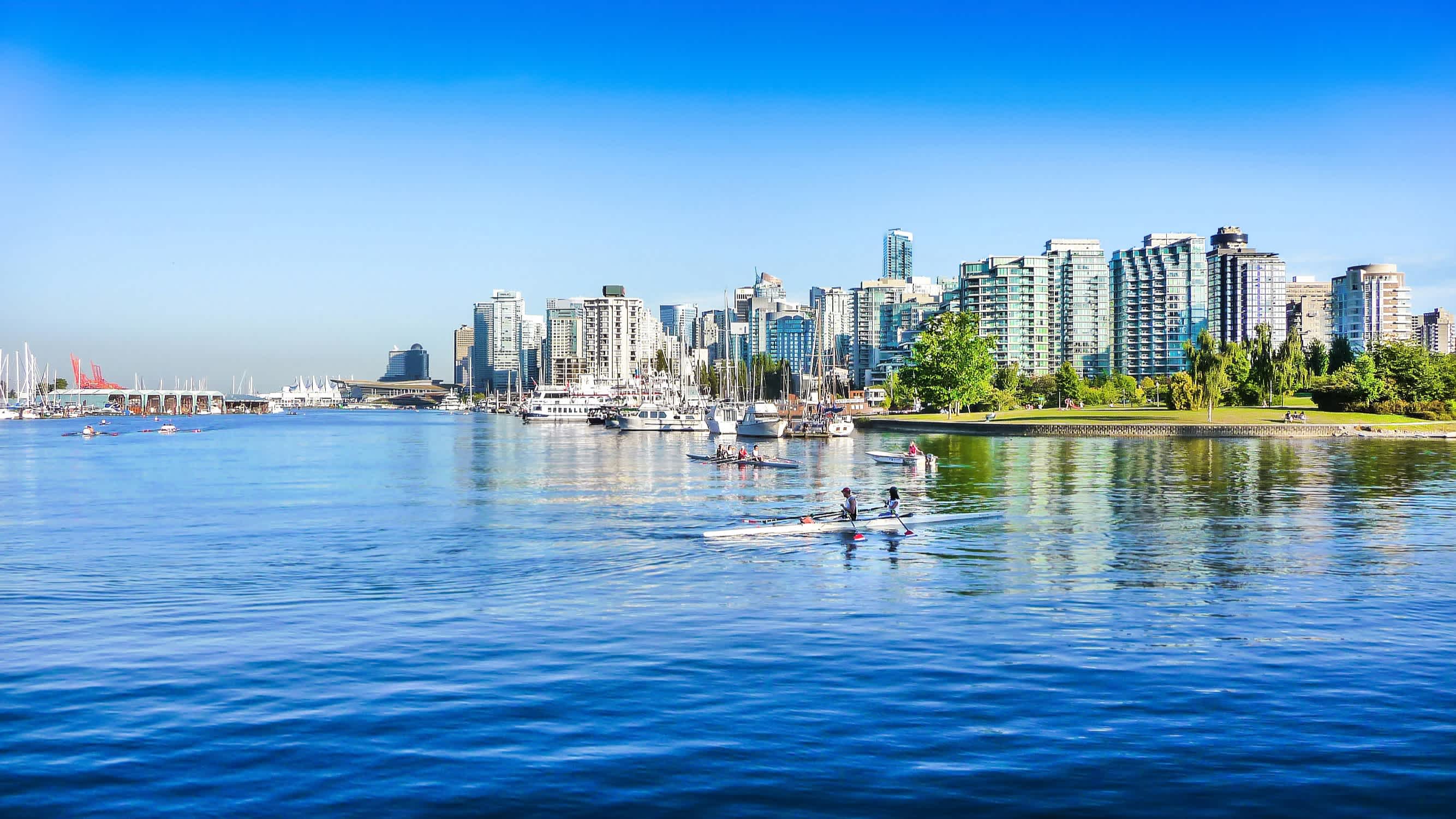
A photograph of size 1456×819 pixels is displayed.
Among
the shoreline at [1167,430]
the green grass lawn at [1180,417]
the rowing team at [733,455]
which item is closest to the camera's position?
the rowing team at [733,455]

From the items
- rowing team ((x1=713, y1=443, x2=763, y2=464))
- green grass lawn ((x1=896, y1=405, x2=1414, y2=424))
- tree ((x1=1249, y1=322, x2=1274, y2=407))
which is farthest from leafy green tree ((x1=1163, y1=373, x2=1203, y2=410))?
rowing team ((x1=713, y1=443, x2=763, y2=464))

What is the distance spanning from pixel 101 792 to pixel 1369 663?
72.9 ft

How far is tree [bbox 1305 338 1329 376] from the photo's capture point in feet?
595

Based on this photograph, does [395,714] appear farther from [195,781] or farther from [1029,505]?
[1029,505]

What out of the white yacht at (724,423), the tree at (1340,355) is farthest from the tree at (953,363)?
the tree at (1340,355)

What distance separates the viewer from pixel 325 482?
71625mm

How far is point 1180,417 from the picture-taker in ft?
461

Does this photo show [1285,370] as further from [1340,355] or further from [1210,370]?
[1340,355]

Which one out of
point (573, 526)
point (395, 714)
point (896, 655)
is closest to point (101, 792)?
point (395, 714)

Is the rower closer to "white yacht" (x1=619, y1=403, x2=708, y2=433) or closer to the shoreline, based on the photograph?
the shoreline

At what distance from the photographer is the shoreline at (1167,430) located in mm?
124188

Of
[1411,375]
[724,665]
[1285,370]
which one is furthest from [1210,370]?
[724,665]

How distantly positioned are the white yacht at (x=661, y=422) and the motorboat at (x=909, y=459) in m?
77.6

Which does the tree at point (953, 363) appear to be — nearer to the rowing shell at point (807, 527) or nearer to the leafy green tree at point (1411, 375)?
the leafy green tree at point (1411, 375)
